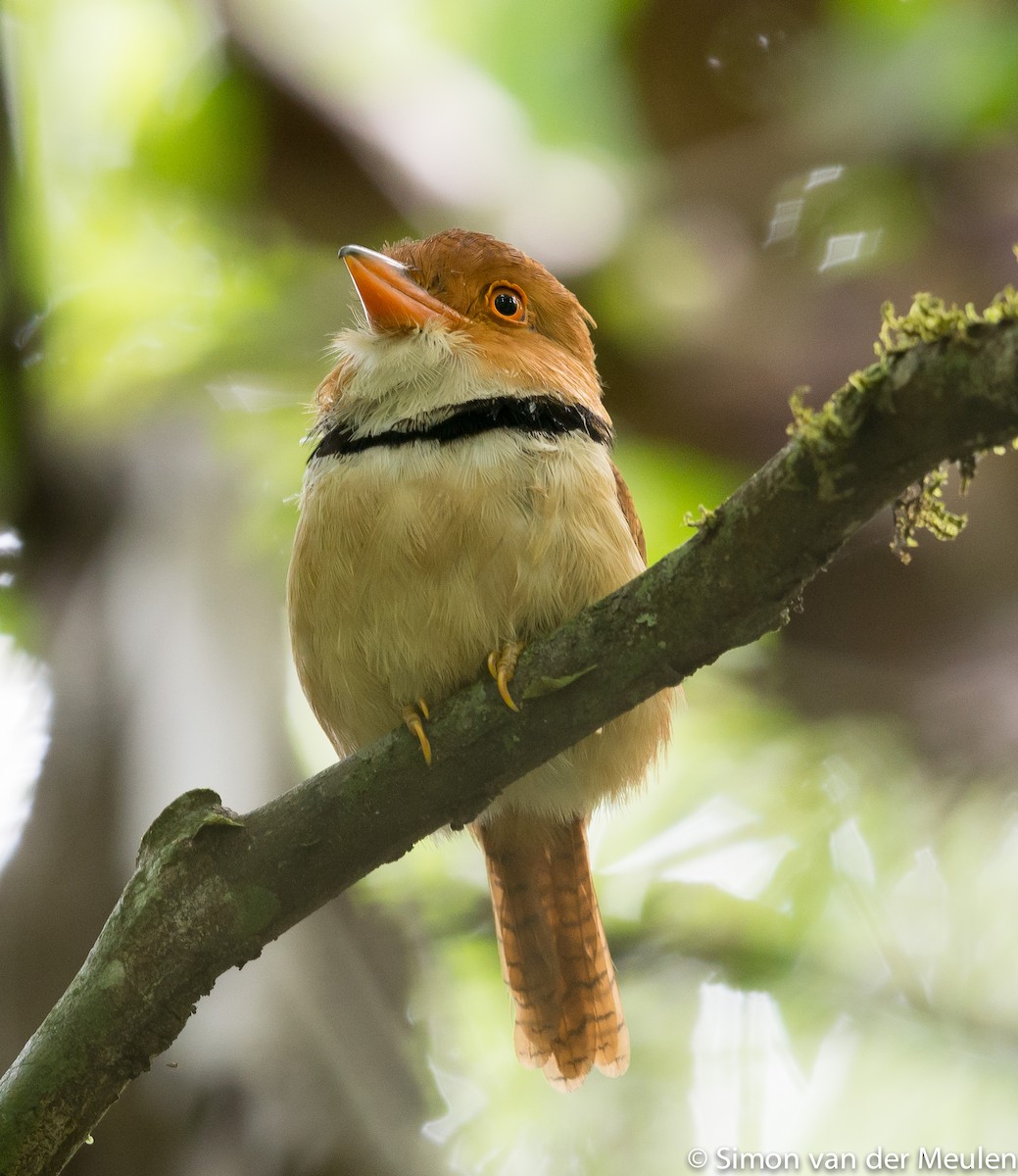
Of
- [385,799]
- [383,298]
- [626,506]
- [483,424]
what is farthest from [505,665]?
[383,298]

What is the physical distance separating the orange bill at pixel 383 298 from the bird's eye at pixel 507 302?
15 centimetres

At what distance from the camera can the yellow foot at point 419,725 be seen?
2.14 m

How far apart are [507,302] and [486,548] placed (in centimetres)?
85

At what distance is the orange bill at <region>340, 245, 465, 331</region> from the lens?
286cm

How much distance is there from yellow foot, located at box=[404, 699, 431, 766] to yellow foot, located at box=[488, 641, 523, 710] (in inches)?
5.8

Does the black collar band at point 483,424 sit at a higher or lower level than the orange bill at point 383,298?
lower

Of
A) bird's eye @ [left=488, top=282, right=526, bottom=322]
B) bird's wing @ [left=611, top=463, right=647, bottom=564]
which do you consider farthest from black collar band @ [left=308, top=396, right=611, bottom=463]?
bird's eye @ [left=488, top=282, right=526, bottom=322]

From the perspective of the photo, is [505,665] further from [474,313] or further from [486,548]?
[474,313]

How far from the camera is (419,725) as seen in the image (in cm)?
219

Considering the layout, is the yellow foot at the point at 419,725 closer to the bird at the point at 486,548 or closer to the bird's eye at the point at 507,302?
the bird at the point at 486,548

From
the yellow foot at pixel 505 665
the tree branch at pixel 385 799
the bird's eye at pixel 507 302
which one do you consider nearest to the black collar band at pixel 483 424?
the bird's eye at pixel 507 302

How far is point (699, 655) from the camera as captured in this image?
1.88 m

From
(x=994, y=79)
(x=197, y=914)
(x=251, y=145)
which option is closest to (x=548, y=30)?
(x=251, y=145)

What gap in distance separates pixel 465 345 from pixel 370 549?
1.87 feet
